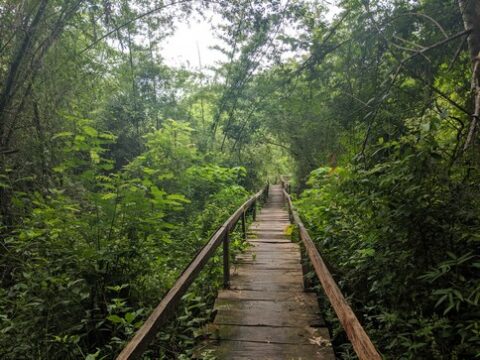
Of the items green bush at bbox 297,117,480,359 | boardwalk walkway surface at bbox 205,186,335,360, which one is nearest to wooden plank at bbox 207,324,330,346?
boardwalk walkway surface at bbox 205,186,335,360

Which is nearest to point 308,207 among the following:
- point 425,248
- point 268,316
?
point 268,316

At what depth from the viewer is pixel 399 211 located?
2879mm

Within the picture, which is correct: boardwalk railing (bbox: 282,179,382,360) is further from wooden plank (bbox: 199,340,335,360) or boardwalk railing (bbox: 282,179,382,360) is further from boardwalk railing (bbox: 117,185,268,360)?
boardwalk railing (bbox: 117,185,268,360)

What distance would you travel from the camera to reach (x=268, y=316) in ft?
12.5

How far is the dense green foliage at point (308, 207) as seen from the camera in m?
2.85

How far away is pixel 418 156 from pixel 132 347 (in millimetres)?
2625

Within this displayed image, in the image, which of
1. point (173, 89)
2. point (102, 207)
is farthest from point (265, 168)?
point (102, 207)

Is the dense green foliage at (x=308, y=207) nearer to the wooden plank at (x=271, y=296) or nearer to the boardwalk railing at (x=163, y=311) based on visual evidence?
the wooden plank at (x=271, y=296)

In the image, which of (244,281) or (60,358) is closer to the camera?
(60,358)

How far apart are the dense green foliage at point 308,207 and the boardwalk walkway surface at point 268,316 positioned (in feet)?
1.20

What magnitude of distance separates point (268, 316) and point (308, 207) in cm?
614

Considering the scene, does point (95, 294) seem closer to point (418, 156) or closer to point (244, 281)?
point (244, 281)

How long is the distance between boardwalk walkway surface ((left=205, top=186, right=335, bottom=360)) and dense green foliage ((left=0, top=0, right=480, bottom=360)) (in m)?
0.37

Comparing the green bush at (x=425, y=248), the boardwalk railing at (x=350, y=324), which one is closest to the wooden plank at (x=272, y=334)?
the green bush at (x=425, y=248)
